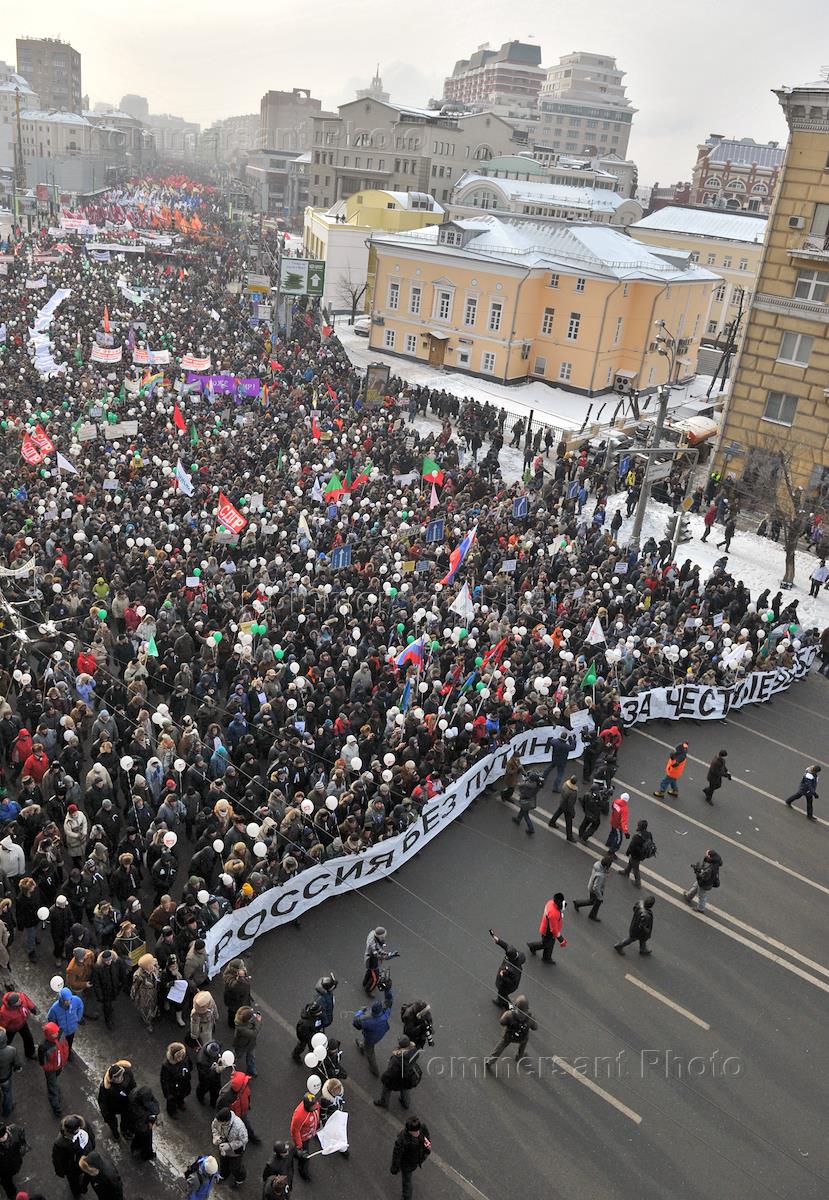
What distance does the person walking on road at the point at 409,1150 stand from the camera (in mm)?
8273

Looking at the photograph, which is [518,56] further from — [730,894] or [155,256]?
[730,894]

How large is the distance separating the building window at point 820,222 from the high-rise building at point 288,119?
612ft

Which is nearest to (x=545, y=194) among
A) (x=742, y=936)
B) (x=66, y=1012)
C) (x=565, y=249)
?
(x=565, y=249)

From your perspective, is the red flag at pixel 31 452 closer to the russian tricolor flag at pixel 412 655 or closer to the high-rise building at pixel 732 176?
the russian tricolor flag at pixel 412 655

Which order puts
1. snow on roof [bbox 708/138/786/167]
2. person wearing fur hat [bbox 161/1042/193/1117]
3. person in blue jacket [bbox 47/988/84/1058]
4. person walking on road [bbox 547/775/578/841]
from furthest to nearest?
snow on roof [bbox 708/138/786/167] → person walking on road [bbox 547/775/578/841] → person in blue jacket [bbox 47/988/84/1058] → person wearing fur hat [bbox 161/1042/193/1117]

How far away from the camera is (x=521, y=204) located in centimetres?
6612

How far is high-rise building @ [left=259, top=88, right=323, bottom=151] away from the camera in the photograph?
191750 mm

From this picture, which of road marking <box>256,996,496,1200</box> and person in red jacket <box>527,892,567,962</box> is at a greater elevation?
person in red jacket <box>527,892,567,962</box>

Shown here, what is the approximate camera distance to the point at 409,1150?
8352 millimetres

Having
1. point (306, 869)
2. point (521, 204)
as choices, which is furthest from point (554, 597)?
point (521, 204)

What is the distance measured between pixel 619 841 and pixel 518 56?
16398cm

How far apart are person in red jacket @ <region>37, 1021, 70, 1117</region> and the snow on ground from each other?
30497mm

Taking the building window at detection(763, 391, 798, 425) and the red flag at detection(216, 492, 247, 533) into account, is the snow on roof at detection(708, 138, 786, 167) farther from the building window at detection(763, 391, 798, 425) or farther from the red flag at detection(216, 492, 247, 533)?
the red flag at detection(216, 492, 247, 533)

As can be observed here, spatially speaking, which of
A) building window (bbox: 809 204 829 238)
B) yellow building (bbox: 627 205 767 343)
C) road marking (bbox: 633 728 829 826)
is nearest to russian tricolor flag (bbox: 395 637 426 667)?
road marking (bbox: 633 728 829 826)
